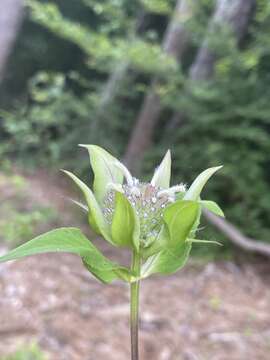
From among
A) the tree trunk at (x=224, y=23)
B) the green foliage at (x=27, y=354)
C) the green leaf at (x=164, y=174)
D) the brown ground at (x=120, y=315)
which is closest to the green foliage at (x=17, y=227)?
the brown ground at (x=120, y=315)

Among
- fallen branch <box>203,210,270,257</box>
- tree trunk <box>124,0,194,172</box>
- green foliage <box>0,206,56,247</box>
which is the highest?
tree trunk <box>124,0,194,172</box>

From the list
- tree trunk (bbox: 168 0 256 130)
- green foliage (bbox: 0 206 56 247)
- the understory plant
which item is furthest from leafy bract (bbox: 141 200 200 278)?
tree trunk (bbox: 168 0 256 130)

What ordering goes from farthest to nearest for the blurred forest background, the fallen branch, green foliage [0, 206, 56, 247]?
the blurred forest background
the fallen branch
green foliage [0, 206, 56, 247]

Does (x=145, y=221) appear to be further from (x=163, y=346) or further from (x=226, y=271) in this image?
(x=226, y=271)

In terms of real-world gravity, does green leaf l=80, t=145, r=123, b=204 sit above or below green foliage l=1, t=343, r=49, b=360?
above

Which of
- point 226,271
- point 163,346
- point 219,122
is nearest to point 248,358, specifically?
point 163,346

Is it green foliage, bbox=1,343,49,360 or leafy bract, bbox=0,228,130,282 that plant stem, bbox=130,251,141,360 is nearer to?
leafy bract, bbox=0,228,130,282

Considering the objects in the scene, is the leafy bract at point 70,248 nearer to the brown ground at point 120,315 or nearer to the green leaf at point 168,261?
the green leaf at point 168,261
